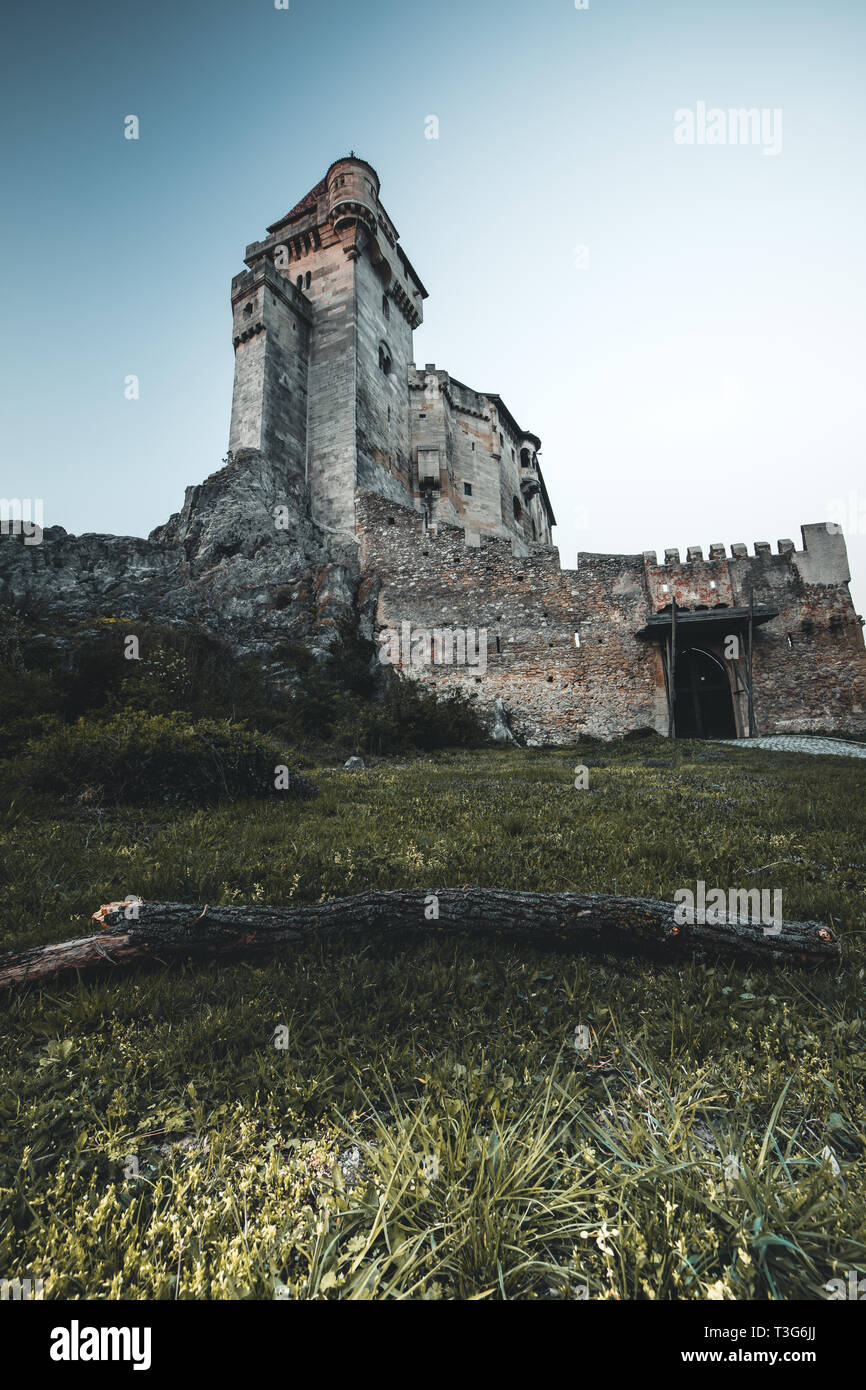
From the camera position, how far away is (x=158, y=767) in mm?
7969

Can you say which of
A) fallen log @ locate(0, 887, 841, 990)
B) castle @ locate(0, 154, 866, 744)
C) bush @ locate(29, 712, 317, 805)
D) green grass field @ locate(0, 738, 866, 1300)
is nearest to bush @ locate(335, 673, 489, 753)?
castle @ locate(0, 154, 866, 744)

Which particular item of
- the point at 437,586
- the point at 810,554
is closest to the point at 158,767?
the point at 437,586

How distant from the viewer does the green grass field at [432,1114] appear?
5.60 ft

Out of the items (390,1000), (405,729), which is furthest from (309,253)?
(390,1000)

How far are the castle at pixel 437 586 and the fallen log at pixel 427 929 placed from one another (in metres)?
15.7

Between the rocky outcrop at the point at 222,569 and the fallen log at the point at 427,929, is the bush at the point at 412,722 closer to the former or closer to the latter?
the rocky outcrop at the point at 222,569

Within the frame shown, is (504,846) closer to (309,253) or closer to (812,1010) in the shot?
(812,1010)

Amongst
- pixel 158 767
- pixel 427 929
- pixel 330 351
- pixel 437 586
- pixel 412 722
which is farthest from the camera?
pixel 330 351

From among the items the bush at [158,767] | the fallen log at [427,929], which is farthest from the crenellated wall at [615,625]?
the fallen log at [427,929]

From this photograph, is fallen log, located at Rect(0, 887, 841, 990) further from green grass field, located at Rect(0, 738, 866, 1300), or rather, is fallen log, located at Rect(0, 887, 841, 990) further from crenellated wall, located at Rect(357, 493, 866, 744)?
crenellated wall, located at Rect(357, 493, 866, 744)

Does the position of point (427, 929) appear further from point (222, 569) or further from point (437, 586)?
point (222, 569)

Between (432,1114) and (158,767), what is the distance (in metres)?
6.80

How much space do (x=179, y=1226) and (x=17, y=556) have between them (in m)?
24.3
